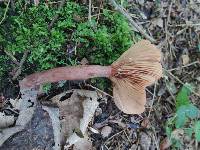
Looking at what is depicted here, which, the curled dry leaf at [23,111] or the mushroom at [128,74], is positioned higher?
the mushroom at [128,74]

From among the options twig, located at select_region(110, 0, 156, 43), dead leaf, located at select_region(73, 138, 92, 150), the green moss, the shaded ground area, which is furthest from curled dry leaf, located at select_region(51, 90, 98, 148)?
twig, located at select_region(110, 0, 156, 43)

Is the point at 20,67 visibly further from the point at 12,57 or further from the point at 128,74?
the point at 128,74

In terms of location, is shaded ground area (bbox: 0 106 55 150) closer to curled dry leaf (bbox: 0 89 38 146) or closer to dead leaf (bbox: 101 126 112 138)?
curled dry leaf (bbox: 0 89 38 146)

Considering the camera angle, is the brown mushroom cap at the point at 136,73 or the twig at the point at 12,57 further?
the twig at the point at 12,57

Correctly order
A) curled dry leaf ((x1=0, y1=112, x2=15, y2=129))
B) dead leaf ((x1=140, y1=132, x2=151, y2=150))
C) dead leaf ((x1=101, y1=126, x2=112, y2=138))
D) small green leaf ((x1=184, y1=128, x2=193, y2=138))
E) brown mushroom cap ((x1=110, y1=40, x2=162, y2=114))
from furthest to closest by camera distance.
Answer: small green leaf ((x1=184, y1=128, x2=193, y2=138)) → dead leaf ((x1=140, y1=132, x2=151, y2=150)) → dead leaf ((x1=101, y1=126, x2=112, y2=138)) → curled dry leaf ((x1=0, y1=112, x2=15, y2=129)) → brown mushroom cap ((x1=110, y1=40, x2=162, y2=114))

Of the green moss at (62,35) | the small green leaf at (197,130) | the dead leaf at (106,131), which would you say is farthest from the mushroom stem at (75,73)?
the small green leaf at (197,130)

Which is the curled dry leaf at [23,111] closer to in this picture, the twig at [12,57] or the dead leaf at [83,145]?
the twig at [12,57]

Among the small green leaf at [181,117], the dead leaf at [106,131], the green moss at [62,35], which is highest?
the green moss at [62,35]

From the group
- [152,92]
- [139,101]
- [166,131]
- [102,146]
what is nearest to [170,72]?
[152,92]
